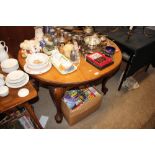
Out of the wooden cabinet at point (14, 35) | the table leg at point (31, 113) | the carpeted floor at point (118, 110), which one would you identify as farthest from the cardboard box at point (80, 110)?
the wooden cabinet at point (14, 35)

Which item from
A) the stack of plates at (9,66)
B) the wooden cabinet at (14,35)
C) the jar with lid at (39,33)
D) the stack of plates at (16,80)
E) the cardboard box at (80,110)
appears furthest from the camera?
the wooden cabinet at (14,35)

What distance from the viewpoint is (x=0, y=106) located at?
3.78 feet

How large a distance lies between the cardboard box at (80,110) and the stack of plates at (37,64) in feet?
1.46

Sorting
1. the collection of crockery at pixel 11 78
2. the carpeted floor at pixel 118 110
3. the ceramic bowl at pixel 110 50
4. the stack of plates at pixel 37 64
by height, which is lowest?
the carpeted floor at pixel 118 110

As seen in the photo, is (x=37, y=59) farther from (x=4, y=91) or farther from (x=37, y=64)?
(x=4, y=91)

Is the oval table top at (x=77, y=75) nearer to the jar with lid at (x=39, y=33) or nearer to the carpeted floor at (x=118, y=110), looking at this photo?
the jar with lid at (x=39, y=33)

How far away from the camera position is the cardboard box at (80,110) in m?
1.64

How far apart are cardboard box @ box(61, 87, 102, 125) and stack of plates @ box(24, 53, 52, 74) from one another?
44 centimetres

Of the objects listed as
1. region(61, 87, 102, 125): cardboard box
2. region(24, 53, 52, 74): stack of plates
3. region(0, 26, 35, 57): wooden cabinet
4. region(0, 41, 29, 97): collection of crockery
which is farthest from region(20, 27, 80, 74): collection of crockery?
region(0, 26, 35, 57): wooden cabinet
